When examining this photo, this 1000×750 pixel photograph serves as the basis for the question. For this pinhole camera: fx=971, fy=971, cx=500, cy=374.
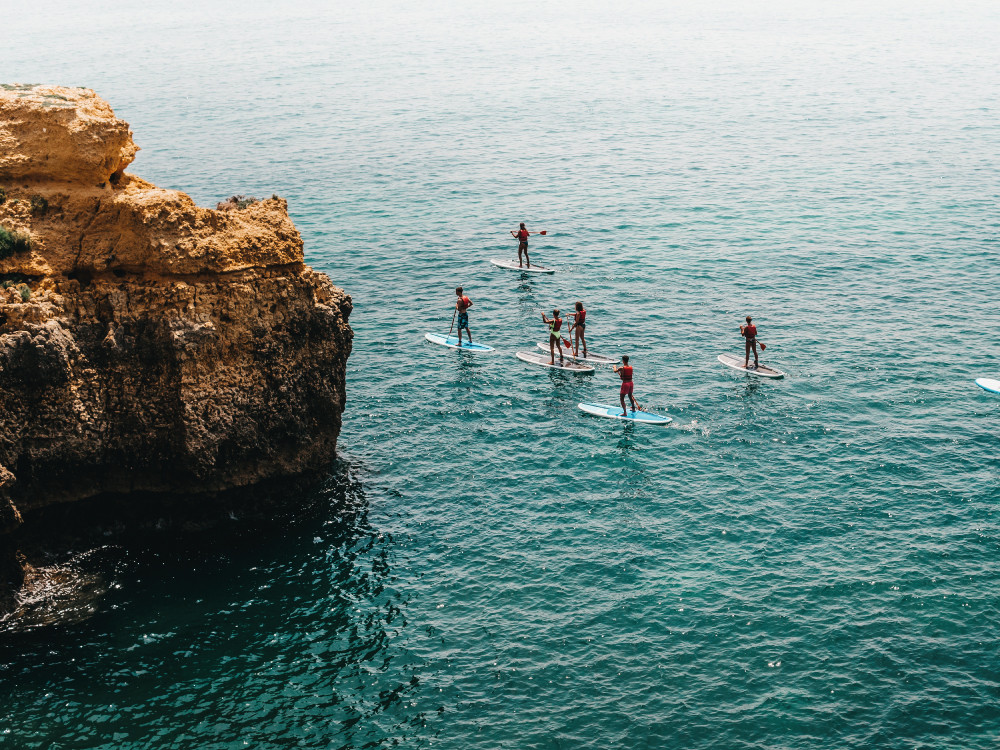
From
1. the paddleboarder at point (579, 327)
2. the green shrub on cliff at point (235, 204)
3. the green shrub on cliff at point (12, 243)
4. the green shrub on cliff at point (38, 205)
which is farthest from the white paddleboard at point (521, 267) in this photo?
the green shrub on cliff at point (12, 243)

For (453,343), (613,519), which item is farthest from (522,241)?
(613,519)

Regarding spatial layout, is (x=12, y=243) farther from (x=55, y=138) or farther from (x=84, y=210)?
(x=55, y=138)

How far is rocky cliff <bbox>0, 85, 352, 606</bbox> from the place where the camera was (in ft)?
113

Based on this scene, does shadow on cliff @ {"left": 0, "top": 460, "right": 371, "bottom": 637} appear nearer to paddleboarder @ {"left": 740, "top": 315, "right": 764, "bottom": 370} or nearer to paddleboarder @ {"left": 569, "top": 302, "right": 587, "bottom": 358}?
paddleboarder @ {"left": 569, "top": 302, "right": 587, "bottom": 358}

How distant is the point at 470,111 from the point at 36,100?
92.5 m

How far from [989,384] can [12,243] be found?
1696 inches

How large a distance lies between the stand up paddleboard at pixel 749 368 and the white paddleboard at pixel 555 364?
22.9ft

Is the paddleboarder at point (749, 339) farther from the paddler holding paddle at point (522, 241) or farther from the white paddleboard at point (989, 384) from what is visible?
the paddler holding paddle at point (522, 241)

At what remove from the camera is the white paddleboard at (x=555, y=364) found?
167 ft

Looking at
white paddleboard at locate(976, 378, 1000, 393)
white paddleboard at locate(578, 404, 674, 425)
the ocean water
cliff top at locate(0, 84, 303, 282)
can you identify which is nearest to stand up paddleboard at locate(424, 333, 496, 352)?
the ocean water

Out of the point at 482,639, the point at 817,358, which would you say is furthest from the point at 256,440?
the point at 817,358

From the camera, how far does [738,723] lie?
1115 inches

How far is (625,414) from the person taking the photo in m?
45.3

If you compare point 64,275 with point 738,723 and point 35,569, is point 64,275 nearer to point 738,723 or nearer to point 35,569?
point 35,569
